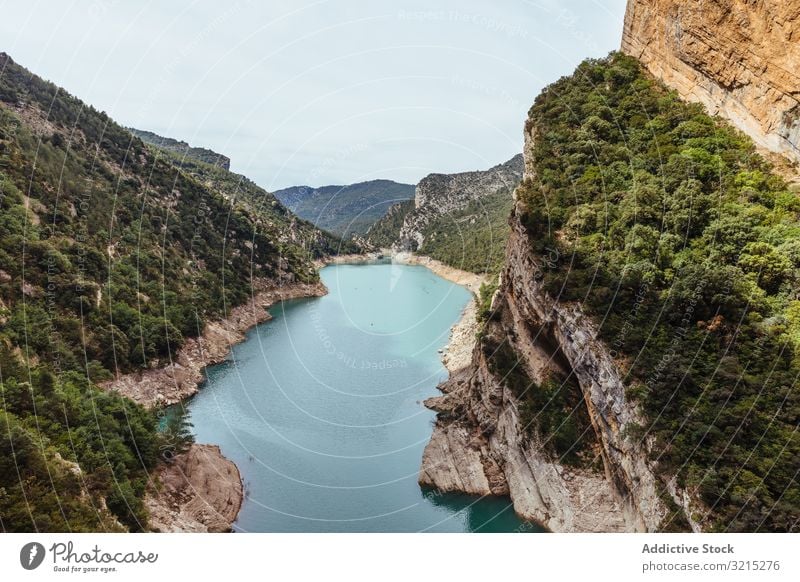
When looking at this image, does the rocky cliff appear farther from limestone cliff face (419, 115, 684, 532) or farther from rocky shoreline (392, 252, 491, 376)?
rocky shoreline (392, 252, 491, 376)

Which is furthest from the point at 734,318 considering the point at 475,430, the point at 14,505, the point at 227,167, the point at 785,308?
the point at 227,167


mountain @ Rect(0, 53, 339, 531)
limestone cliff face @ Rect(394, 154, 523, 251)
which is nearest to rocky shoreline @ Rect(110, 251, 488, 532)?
mountain @ Rect(0, 53, 339, 531)

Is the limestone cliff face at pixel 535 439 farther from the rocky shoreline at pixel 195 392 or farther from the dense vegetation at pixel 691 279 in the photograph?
the rocky shoreline at pixel 195 392

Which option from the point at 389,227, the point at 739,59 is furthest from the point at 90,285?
the point at 389,227

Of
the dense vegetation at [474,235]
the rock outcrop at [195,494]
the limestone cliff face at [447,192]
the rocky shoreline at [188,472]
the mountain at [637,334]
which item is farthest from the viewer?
the limestone cliff face at [447,192]

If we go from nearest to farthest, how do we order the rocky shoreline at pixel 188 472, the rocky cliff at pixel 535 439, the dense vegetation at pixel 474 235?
the rocky cliff at pixel 535 439 < the rocky shoreline at pixel 188 472 < the dense vegetation at pixel 474 235

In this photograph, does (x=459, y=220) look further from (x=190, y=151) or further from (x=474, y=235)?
(x=190, y=151)

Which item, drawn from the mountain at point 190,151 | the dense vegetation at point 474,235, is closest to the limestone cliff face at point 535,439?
the dense vegetation at point 474,235

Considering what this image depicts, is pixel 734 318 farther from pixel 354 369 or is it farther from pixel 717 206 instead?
pixel 354 369
